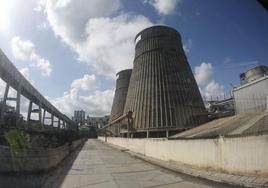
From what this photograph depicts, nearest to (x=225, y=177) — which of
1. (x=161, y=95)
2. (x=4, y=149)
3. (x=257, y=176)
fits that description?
(x=257, y=176)

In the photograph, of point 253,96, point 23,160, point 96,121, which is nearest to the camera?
point 23,160

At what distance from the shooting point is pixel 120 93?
62625 mm

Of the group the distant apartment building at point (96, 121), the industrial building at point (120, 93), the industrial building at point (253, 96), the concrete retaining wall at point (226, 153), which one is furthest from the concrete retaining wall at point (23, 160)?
the distant apartment building at point (96, 121)

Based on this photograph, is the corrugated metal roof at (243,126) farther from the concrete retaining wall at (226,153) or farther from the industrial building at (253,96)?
the industrial building at (253,96)

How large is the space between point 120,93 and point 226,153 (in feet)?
181

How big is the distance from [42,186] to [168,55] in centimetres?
3120

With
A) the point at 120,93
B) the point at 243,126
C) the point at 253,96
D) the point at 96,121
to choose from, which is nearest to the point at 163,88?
the point at 253,96

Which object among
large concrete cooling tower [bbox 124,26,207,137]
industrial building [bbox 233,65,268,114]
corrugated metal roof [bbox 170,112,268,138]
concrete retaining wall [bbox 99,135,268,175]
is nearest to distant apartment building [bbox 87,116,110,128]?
large concrete cooling tower [bbox 124,26,207,137]

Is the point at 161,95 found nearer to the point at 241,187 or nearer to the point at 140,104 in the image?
the point at 140,104

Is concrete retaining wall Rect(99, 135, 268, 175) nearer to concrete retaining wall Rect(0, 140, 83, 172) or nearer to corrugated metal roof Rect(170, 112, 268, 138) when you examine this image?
corrugated metal roof Rect(170, 112, 268, 138)

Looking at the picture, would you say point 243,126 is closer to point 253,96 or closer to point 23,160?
point 23,160

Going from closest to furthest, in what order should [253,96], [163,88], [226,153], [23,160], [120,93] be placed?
[226,153], [23,160], [253,96], [163,88], [120,93]

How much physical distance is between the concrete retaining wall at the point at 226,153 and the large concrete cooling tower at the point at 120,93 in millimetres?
48486

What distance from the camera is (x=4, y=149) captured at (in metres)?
9.06
